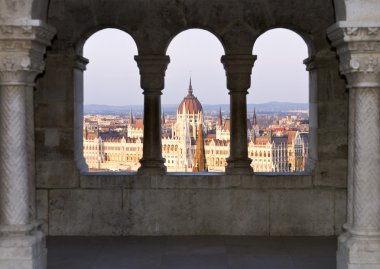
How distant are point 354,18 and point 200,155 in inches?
286

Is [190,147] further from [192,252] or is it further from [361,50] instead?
[361,50]

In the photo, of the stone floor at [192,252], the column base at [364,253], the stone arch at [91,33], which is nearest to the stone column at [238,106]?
the stone floor at [192,252]

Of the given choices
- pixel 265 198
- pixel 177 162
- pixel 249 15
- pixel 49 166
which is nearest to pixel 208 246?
pixel 265 198

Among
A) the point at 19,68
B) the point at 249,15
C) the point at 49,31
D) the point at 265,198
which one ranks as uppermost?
the point at 249,15

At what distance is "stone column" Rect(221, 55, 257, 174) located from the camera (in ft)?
27.9

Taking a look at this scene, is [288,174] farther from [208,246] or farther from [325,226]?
[208,246]

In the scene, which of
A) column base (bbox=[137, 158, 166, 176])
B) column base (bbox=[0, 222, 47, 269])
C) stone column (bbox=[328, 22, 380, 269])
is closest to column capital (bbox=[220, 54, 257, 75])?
column base (bbox=[137, 158, 166, 176])

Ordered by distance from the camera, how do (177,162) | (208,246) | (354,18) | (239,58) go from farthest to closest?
(177,162)
(239,58)
(208,246)
(354,18)

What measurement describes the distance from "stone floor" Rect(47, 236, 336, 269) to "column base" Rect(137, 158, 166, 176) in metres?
0.84

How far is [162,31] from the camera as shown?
28.0ft

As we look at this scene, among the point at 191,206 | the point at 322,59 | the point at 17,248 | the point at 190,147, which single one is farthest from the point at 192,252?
the point at 190,147

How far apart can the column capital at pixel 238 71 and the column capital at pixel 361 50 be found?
8.92 ft

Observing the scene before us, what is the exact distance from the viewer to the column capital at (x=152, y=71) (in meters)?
8.48

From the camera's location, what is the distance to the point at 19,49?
227 inches
